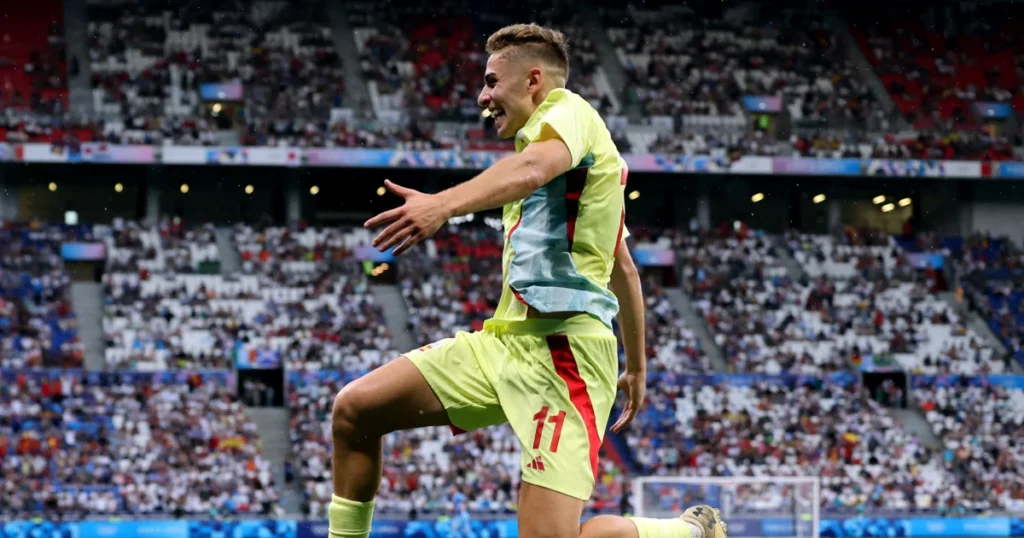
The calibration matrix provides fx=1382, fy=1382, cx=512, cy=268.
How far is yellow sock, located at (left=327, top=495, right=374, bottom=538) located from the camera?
219 inches

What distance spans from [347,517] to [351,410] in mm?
437

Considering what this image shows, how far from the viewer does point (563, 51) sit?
5719 mm

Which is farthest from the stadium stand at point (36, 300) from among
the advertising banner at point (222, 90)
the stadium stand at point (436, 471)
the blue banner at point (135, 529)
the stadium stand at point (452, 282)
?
the stadium stand at point (452, 282)

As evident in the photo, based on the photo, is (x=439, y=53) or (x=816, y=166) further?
(x=439, y=53)

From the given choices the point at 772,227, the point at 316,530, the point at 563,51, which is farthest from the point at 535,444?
the point at 772,227

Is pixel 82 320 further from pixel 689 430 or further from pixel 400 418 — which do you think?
pixel 400 418

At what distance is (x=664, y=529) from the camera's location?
5.90 meters

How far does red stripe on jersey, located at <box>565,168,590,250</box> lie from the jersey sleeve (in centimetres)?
17

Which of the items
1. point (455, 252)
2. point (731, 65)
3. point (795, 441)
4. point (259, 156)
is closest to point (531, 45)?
point (795, 441)

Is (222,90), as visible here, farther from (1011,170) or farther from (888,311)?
(1011,170)

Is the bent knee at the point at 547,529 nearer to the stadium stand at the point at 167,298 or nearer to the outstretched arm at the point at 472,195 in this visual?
the outstretched arm at the point at 472,195

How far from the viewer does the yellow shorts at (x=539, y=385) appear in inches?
215

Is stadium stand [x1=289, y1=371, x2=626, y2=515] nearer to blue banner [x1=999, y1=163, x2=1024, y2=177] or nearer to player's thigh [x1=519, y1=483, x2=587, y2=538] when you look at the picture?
blue banner [x1=999, y1=163, x2=1024, y2=177]

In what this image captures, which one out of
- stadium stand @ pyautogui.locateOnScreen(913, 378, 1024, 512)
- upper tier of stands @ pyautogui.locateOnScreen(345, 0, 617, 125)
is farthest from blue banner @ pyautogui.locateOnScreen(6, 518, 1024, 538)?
upper tier of stands @ pyautogui.locateOnScreen(345, 0, 617, 125)
